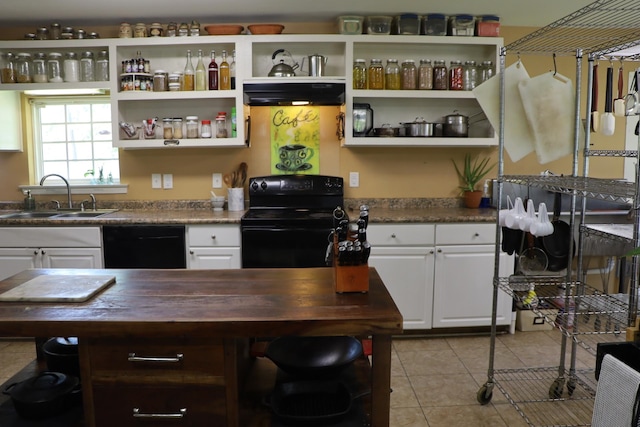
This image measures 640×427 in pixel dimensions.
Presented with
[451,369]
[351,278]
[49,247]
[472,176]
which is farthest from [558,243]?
[49,247]

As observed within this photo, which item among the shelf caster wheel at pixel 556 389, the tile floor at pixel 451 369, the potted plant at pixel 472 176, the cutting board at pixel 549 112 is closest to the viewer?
the cutting board at pixel 549 112

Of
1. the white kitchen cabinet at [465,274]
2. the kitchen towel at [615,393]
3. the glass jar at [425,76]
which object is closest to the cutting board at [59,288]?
the kitchen towel at [615,393]

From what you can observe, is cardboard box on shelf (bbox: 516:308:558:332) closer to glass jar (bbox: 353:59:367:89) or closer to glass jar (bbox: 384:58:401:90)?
glass jar (bbox: 384:58:401:90)

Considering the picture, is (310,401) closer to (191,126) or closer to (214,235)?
(214,235)

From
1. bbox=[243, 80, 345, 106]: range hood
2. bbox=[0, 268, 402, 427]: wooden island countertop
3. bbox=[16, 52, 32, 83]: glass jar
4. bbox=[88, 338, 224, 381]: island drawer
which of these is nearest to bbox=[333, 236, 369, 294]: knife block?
bbox=[0, 268, 402, 427]: wooden island countertop

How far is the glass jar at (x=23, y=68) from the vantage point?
11.8 feet

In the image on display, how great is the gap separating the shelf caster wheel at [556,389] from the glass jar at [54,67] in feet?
12.4

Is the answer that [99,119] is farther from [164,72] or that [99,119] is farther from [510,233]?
[510,233]

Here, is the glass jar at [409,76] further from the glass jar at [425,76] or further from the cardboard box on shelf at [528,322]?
the cardboard box on shelf at [528,322]

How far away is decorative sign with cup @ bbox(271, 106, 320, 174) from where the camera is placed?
382 cm

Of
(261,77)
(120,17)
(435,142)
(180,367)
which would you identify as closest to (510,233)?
(435,142)

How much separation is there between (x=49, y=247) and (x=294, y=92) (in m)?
1.98

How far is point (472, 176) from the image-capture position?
382cm

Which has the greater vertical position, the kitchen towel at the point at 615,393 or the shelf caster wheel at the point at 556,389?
the kitchen towel at the point at 615,393
